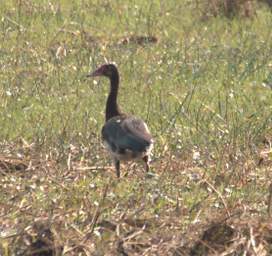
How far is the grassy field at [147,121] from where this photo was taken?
27.5 feet

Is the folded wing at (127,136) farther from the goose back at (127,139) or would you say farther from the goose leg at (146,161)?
the goose leg at (146,161)

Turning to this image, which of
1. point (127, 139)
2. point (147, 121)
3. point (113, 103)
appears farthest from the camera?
point (147, 121)

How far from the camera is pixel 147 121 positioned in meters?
11.7

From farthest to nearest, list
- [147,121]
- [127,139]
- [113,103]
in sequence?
[147,121]
[113,103]
[127,139]

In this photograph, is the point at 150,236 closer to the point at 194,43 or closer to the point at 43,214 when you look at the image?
the point at 43,214

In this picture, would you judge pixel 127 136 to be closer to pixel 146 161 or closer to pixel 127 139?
pixel 127 139

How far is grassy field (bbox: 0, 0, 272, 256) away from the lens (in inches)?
330

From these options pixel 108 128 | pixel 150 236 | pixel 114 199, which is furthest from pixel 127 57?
pixel 150 236

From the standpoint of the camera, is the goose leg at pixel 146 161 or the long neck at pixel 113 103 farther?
the long neck at pixel 113 103

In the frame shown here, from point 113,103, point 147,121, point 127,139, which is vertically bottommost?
point 147,121

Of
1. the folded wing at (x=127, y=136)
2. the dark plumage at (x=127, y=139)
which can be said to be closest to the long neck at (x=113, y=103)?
the dark plumage at (x=127, y=139)

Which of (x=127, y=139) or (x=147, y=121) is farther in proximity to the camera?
(x=147, y=121)

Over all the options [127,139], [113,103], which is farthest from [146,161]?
[113,103]

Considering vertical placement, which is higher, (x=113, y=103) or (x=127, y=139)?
(x=127, y=139)
